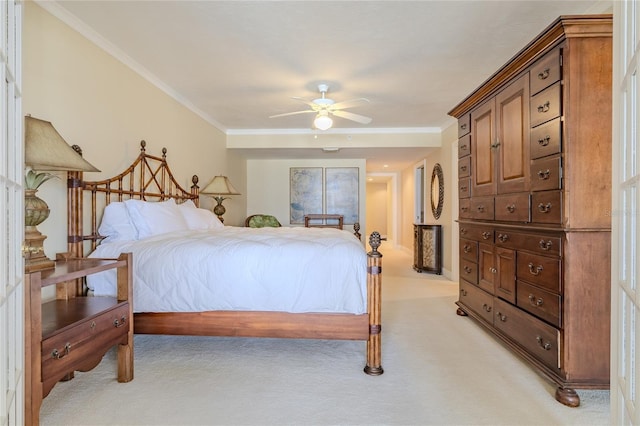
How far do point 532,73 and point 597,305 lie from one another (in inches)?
57.0

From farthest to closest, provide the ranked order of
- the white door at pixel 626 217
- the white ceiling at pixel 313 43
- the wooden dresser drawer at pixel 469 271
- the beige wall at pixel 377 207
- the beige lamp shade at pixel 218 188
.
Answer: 1. the beige wall at pixel 377 207
2. the beige lamp shade at pixel 218 188
3. the wooden dresser drawer at pixel 469 271
4. the white ceiling at pixel 313 43
5. the white door at pixel 626 217

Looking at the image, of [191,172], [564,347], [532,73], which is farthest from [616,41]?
[191,172]

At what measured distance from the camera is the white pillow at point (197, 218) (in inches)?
135

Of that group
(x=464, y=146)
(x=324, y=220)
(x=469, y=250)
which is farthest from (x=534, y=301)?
(x=324, y=220)

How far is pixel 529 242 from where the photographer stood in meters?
2.18

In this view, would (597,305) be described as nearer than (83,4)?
Yes

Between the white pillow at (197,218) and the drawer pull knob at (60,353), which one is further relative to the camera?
the white pillow at (197,218)

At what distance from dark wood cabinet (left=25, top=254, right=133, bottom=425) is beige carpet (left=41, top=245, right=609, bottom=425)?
0.22 m

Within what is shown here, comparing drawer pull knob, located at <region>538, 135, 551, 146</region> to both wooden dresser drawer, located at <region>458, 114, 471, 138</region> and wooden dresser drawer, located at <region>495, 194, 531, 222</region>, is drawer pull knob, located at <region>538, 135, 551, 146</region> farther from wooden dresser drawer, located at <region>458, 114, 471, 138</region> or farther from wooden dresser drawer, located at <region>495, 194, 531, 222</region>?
wooden dresser drawer, located at <region>458, 114, 471, 138</region>

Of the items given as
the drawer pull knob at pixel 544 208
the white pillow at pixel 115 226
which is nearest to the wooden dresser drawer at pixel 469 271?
the drawer pull knob at pixel 544 208

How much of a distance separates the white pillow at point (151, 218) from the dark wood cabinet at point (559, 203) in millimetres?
2765

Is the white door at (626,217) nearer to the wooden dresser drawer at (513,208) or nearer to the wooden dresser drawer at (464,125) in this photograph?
the wooden dresser drawer at (513,208)
